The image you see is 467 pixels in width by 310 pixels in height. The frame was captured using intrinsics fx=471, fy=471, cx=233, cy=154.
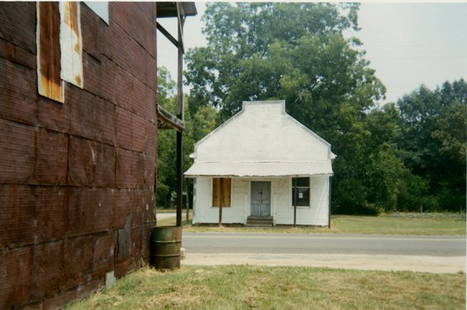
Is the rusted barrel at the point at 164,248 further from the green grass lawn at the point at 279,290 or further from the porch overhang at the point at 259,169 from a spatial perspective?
the porch overhang at the point at 259,169

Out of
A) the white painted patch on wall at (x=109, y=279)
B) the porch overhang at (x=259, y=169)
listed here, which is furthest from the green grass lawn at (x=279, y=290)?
the porch overhang at (x=259, y=169)

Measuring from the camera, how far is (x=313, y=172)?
23266 millimetres

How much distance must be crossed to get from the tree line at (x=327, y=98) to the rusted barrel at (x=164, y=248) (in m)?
25.9

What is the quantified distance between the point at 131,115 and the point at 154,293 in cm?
353

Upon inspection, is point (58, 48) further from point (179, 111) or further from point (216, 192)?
point (216, 192)

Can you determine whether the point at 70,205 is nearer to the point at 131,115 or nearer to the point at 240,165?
the point at 131,115

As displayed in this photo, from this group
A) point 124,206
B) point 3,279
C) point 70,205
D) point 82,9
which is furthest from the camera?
point 124,206

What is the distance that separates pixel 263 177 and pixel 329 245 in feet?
28.1

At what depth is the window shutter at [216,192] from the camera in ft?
80.4

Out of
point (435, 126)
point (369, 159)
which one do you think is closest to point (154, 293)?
point (369, 159)

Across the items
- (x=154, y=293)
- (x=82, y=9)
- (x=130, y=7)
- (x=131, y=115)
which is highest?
(x=130, y=7)

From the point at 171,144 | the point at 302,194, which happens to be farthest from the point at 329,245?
the point at 171,144

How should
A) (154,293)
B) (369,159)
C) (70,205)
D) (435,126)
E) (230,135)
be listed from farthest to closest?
(435,126)
(369,159)
(230,135)
(154,293)
(70,205)

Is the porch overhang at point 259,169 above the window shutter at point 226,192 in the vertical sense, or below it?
above
